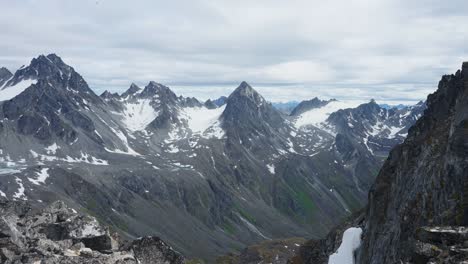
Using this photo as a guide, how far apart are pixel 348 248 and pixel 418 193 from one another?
48.8 feet

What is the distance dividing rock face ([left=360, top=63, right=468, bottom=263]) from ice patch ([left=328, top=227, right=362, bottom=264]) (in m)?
2.80

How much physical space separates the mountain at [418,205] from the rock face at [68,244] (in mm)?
20268

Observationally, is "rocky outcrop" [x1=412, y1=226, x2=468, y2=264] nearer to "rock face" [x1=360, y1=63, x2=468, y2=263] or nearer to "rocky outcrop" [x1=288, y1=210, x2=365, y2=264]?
"rock face" [x1=360, y1=63, x2=468, y2=263]

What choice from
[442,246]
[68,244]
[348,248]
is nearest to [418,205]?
[348,248]

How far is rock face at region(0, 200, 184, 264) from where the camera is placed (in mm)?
32812

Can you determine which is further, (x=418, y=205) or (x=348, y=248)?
(x=348, y=248)

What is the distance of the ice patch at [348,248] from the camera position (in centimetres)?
6138

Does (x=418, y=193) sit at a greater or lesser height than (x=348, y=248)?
greater

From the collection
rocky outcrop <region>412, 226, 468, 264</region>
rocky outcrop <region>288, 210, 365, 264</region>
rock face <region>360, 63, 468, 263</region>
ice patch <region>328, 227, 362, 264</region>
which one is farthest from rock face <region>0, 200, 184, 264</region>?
rocky outcrop <region>288, 210, 365, 264</region>

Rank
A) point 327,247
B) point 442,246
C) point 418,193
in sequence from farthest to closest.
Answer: point 327,247 < point 418,193 < point 442,246

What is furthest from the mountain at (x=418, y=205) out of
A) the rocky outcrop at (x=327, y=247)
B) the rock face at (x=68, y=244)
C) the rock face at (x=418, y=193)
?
the rock face at (x=68, y=244)

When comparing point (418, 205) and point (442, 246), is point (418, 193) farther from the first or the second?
point (442, 246)

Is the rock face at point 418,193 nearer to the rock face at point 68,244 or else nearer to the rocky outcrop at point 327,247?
the rocky outcrop at point 327,247

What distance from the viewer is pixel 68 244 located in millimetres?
37031
